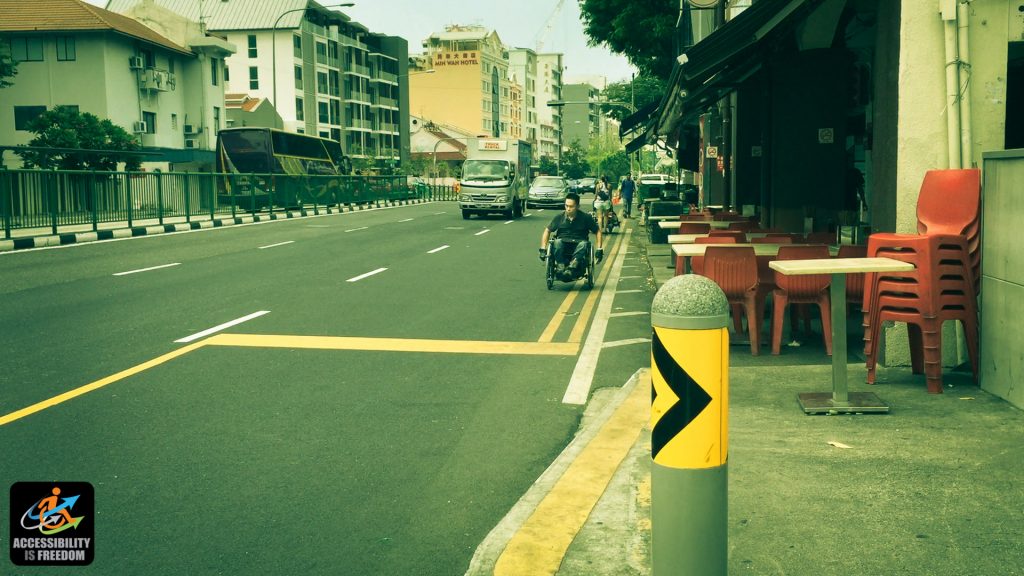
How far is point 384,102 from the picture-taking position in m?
98.3

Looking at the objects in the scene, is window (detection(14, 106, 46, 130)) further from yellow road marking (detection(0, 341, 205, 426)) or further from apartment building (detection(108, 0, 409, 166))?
yellow road marking (detection(0, 341, 205, 426))

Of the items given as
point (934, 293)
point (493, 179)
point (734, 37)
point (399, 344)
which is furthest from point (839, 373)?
point (493, 179)

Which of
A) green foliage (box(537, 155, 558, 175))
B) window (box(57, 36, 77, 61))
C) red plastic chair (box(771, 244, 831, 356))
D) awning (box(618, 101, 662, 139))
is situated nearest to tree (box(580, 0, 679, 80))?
awning (box(618, 101, 662, 139))

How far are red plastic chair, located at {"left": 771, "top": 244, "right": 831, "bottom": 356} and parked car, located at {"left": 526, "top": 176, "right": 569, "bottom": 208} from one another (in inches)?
1529

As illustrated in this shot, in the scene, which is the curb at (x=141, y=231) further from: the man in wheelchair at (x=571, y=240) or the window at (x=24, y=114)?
the window at (x=24, y=114)

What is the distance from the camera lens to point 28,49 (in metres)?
49.7

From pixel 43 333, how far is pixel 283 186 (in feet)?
93.9

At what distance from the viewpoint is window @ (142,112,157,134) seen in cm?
5394

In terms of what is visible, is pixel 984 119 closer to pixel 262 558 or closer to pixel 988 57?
pixel 988 57

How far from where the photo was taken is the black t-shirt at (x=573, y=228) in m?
14.7

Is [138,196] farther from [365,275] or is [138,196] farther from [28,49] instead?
[28,49]

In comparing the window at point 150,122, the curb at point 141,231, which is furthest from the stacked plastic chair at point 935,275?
the window at point 150,122

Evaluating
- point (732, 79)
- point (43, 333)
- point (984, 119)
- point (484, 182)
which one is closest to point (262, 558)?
point (984, 119)

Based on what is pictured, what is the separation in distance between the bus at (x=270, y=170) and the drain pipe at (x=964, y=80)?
27910 mm
